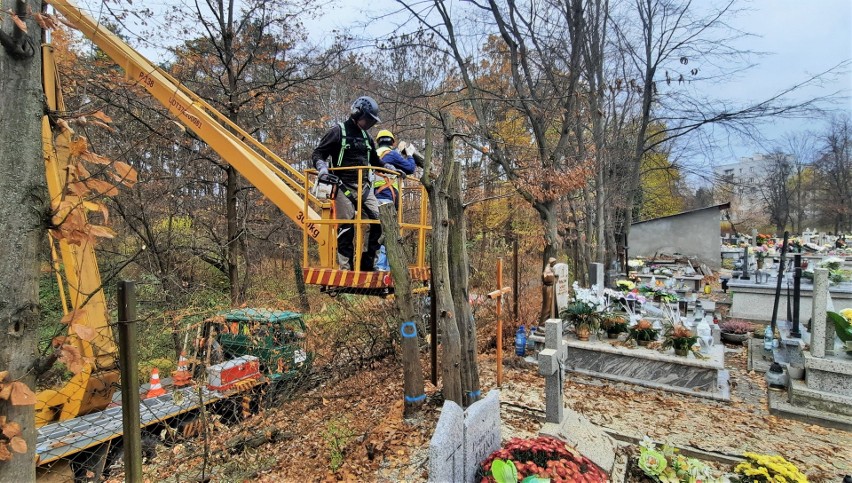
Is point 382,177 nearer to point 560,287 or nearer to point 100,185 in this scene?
point 560,287

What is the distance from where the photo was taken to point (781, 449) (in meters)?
4.86

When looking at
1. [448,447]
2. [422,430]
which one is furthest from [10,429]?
[422,430]

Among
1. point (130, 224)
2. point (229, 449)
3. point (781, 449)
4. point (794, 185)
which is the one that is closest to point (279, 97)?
point (130, 224)

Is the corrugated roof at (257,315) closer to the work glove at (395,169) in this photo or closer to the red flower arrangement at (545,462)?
the work glove at (395,169)

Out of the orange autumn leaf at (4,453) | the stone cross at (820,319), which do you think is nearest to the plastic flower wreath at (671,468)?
the stone cross at (820,319)

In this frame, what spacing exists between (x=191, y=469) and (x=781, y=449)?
673 cm

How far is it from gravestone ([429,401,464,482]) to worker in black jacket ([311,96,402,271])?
345cm

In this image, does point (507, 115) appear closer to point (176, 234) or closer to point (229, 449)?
point (176, 234)

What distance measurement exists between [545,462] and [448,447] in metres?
0.84

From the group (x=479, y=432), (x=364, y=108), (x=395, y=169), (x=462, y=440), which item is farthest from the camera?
(x=395, y=169)

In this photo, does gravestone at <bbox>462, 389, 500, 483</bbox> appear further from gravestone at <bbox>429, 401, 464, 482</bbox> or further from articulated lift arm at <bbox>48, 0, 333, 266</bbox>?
articulated lift arm at <bbox>48, 0, 333, 266</bbox>

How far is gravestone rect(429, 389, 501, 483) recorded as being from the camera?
2539 millimetres

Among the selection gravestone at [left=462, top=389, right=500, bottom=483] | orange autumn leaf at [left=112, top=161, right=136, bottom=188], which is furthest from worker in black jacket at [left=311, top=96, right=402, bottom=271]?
orange autumn leaf at [left=112, top=161, right=136, bottom=188]

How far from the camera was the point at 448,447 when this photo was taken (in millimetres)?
2635
